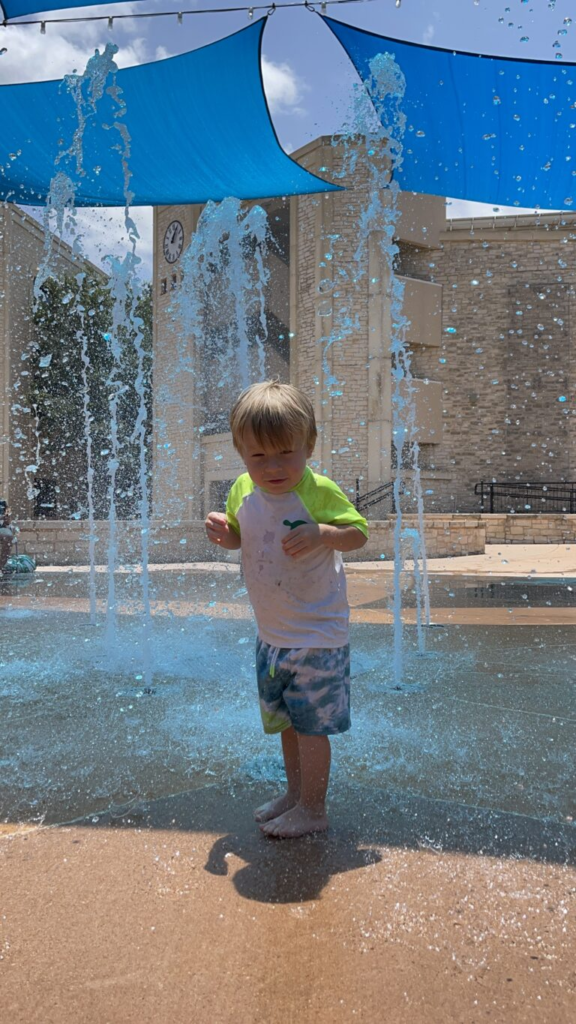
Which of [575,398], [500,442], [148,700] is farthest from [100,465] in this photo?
[148,700]

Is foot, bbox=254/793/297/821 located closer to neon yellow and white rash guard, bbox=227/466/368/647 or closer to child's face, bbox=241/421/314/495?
neon yellow and white rash guard, bbox=227/466/368/647

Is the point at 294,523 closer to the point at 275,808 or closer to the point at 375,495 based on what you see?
the point at 275,808

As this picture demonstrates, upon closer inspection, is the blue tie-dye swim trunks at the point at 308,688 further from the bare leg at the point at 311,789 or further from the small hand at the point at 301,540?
the small hand at the point at 301,540

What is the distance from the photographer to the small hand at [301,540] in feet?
5.46

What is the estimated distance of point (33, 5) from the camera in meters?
4.84

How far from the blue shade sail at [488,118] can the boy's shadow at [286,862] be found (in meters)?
5.10

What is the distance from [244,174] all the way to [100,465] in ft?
63.0

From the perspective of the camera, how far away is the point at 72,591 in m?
8.48

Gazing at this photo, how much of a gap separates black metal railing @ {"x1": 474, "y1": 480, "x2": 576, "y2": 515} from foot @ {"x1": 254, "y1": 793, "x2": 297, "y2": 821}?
20163 mm

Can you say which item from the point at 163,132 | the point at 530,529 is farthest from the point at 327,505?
the point at 530,529

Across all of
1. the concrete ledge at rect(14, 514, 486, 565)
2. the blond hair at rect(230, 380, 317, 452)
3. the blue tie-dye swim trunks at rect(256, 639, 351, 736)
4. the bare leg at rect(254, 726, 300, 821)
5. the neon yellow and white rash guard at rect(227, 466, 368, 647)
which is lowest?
the concrete ledge at rect(14, 514, 486, 565)

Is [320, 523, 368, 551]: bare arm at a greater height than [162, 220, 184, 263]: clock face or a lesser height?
lesser

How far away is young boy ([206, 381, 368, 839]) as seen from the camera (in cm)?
172

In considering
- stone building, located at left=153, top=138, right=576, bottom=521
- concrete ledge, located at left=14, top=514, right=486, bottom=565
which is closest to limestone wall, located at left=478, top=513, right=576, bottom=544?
concrete ledge, located at left=14, top=514, right=486, bottom=565
